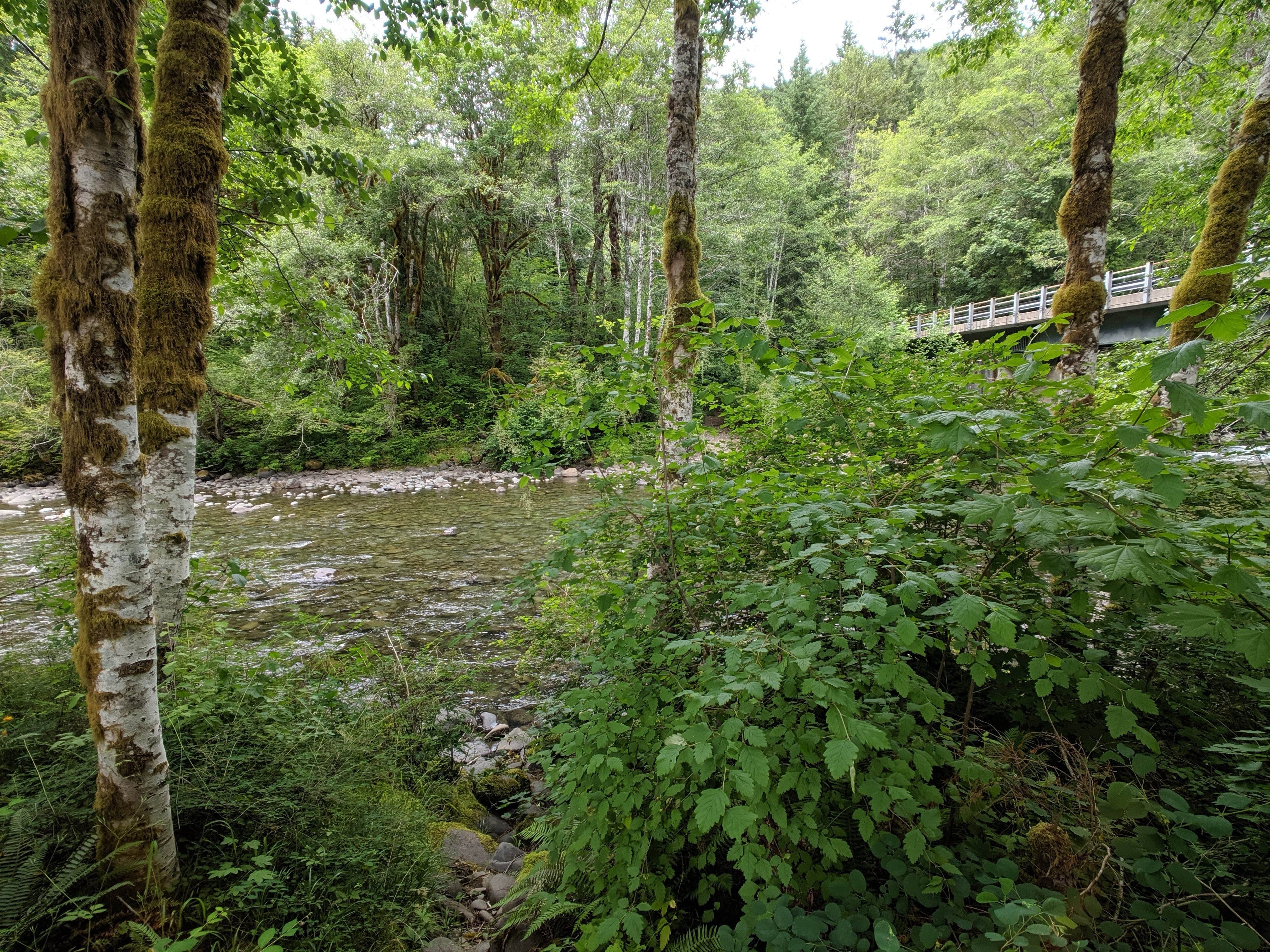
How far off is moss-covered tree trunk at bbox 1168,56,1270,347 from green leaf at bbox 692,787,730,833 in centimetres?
529

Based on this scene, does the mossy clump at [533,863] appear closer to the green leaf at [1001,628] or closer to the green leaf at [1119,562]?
the green leaf at [1001,628]

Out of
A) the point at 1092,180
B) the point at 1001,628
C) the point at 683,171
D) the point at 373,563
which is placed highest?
the point at 683,171

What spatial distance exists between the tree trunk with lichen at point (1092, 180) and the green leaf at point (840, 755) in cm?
397

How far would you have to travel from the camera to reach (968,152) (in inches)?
1051

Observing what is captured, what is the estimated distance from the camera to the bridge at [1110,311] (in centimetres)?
1490

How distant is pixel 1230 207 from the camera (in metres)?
4.34

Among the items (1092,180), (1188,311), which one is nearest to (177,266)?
(1188,311)

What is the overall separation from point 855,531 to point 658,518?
115cm

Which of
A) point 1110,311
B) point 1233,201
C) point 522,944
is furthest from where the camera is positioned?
point 1110,311

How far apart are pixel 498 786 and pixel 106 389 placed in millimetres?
3207

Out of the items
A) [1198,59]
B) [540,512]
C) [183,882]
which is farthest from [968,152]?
[183,882]

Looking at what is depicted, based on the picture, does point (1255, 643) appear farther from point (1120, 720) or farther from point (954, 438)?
point (954, 438)

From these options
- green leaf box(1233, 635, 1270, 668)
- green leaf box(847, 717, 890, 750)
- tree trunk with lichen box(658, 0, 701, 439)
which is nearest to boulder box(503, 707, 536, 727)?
tree trunk with lichen box(658, 0, 701, 439)

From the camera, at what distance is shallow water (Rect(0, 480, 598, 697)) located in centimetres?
546
